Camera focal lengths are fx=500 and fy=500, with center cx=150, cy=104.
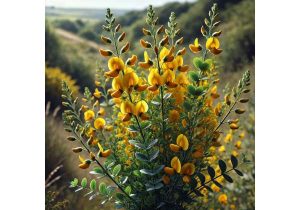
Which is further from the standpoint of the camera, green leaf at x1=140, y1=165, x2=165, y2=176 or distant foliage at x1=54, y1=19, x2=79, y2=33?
distant foliage at x1=54, y1=19, x2=79, y2=33

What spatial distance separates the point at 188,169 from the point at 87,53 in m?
5.73

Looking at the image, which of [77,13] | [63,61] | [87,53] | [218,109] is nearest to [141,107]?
[218,109]

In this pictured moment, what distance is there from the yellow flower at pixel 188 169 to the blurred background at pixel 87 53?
48cm

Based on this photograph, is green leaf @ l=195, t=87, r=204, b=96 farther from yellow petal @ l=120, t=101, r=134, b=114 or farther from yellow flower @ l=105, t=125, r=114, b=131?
yellow flower @ l=105, t=125, r=114, b=131

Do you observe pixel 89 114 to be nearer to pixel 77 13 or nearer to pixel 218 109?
pixel 218 109

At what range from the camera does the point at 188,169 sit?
129 cm

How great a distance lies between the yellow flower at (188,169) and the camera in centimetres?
128

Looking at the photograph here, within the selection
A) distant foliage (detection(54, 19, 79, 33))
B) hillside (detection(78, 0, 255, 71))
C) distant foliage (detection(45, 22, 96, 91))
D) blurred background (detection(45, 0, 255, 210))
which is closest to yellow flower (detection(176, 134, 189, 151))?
blurred background (detection(45, 0, 255, 210))

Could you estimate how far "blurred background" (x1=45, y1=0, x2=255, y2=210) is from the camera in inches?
102

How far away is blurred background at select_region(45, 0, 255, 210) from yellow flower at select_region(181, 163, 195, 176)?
48 centimetres

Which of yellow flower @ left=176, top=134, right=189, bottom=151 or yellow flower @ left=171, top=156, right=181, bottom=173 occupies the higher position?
yellow flower @ left=176, top=134, right=189, bottom=151
